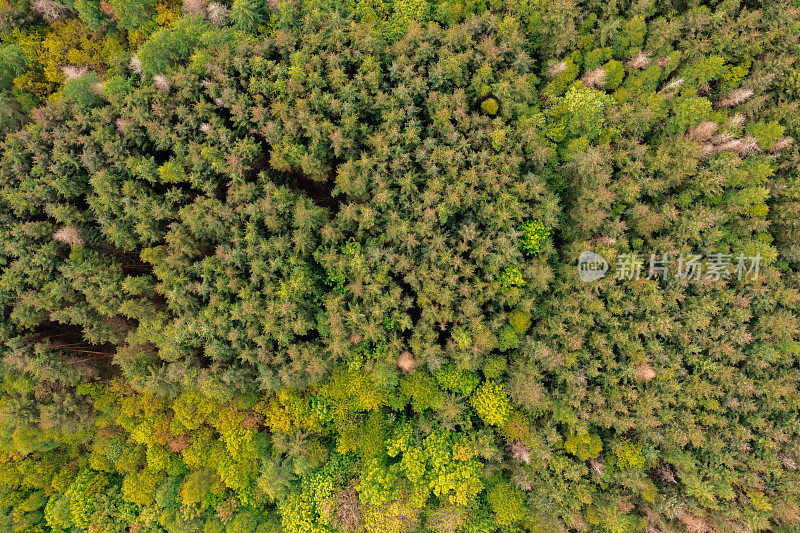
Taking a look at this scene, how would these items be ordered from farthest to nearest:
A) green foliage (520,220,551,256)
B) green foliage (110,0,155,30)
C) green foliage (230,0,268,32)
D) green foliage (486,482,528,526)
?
green foliage (486,482,528,526) < green foliage (520,220,551,256) < green foliage (110,0,155,30) < green foliage (230,0,268,32)

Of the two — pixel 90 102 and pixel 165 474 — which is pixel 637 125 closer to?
pixel 90 102

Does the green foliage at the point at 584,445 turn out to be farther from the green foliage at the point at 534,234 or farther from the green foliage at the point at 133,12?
the green foliage at the point at 133,12

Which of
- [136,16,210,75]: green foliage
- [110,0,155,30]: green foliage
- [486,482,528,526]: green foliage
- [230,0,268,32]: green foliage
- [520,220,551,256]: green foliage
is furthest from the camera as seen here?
[486,482,528,526]: green foliage

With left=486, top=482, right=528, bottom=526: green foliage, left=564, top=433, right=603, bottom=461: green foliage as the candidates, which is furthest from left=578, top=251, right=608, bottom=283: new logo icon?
left=486, top=482, right=528, bottom=526: green foliage

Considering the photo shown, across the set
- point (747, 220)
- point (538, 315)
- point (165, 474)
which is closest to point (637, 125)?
point (747, 220)

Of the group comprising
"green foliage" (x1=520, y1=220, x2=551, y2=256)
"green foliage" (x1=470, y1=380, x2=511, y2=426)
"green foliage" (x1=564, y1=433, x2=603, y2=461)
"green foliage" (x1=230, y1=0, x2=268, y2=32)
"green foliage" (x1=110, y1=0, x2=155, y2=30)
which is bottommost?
"green foliage" (x1=564, y1=433, x2=603, y2=461)

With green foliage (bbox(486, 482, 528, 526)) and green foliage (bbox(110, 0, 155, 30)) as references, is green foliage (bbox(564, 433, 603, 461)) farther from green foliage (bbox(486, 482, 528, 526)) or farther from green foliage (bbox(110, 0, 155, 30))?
green foliage (bbox(110, 0, 155, 30))

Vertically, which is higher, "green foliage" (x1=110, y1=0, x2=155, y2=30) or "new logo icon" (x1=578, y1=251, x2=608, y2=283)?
"green foliage" (x1=110, y1=0, x2=155, y2=30)

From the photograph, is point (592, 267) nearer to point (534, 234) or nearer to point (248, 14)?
point (534, 234)

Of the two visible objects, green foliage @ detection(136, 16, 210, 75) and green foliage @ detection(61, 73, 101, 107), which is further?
green foliage @ detection(61, 73, 101, 107)
